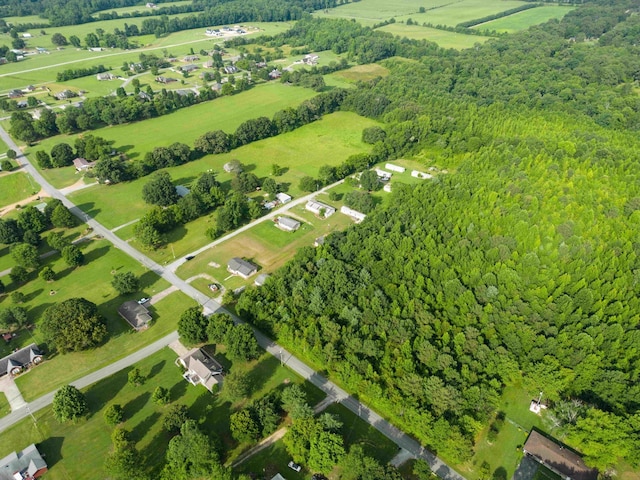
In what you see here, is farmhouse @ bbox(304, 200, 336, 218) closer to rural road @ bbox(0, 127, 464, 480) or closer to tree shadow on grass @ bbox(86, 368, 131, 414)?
rural road @ bbox(0, 127, 464, 480)

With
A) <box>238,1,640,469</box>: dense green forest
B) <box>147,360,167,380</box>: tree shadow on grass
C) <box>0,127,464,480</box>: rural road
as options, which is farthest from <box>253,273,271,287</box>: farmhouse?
<box>147,360,167,380</box>: tree shadow on grass

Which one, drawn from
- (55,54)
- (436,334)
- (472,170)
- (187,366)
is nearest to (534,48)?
(472,170)

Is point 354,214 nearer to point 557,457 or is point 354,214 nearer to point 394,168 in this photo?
point 394,168

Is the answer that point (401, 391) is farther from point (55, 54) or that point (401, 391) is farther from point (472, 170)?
point (55, 54)

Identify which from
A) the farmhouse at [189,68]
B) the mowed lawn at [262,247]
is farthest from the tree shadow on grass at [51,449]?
the farmhouse at [189,68]

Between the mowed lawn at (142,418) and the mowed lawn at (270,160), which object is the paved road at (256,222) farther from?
the mowed lawn at (142,418)

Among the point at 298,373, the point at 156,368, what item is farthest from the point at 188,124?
the point at 298,373
